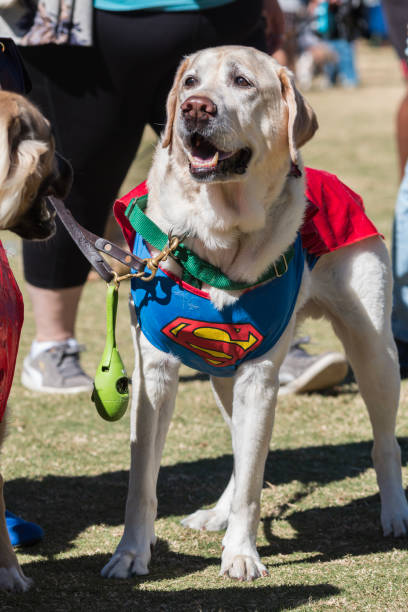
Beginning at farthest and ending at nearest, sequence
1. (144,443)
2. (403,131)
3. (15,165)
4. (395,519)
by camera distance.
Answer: (403,131) < (395,519) < (144,443) < (15,165)

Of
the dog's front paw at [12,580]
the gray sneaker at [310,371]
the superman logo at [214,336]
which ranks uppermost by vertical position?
the superman logo at [214,336]

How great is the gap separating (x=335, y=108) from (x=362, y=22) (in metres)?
12.1

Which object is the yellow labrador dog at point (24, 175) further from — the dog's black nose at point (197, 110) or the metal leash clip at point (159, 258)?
the dog's black nose at point (197, 110)

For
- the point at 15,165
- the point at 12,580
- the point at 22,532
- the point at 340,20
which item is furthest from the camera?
the point at 340,20

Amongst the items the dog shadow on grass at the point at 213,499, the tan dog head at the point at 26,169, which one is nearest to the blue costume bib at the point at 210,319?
the tan dog head at the point at 26,169

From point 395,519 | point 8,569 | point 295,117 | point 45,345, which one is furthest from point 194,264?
point 45,345

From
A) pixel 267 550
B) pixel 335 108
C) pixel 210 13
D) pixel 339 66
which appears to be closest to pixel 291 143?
pixel 210 13

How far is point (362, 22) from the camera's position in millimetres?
7988

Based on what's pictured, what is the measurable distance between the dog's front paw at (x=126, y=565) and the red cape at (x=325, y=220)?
1.00 m

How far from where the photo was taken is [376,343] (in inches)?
125

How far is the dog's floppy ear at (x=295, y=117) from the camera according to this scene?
2.78m

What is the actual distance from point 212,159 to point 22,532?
53.2 inches

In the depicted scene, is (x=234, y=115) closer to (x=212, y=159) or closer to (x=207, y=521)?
(x=212, y=159)

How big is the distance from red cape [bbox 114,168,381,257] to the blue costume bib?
26 centimetres
